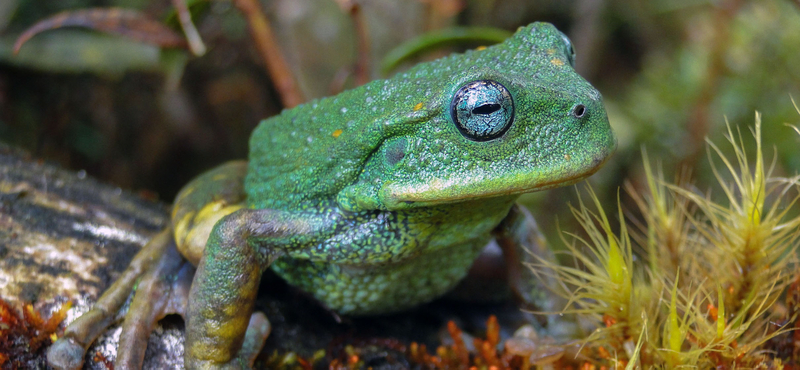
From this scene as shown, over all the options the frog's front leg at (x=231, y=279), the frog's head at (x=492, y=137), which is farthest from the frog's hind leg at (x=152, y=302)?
the frog's head at (x=492, y=137)

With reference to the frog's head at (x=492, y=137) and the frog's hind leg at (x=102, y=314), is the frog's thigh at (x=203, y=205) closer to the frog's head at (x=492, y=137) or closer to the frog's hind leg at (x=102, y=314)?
the frog's hind leg at (x=102, y=314)

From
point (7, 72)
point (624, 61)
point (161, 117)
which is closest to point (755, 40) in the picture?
point (624, 61)

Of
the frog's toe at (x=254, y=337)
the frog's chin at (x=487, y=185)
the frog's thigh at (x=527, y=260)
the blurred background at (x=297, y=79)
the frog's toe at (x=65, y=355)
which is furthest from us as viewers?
the blurred background at (x=297, y=79)

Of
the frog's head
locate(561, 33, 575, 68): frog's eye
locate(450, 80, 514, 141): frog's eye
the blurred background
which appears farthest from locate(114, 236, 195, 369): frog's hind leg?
locate(561, 33, 575, 68): frog's eye

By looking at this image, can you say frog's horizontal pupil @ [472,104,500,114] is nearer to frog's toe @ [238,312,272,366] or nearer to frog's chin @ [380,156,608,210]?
frog's chin @ [380,156,608,210]

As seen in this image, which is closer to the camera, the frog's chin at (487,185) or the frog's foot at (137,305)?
the frog's chin at (487,185)

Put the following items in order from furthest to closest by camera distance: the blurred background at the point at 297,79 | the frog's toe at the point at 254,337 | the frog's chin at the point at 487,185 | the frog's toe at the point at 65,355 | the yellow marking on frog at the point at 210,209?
the blurred background at the point at 297,79
the yellow marking on frog at the point at 210,209
the frog's toe at the point at 254,337
the frog's toe at the point at 65,355
the frog's chin at the point at 487,185
